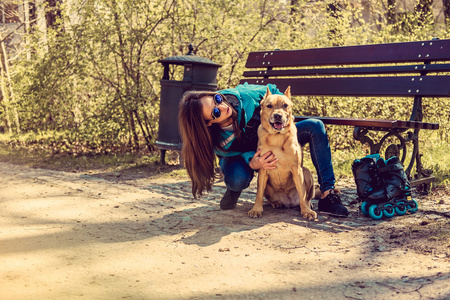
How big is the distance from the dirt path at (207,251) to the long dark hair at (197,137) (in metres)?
0.38

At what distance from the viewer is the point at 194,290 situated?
2.60 metres

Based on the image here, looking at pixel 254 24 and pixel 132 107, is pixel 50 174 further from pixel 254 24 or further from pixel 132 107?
pixel 254 24

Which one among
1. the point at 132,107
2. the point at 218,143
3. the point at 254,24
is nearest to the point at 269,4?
the point at 254,24

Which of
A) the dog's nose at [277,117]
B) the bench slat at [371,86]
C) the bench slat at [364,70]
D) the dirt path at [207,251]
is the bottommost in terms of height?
the dirt path at [207,251]

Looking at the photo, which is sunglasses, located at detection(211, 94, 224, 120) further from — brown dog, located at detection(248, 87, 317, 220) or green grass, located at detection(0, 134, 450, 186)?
green grass, located at detection(0, 134, 450, 186)

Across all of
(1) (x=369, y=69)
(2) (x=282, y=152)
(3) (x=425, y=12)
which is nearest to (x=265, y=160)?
(2) (x=282, y=152)

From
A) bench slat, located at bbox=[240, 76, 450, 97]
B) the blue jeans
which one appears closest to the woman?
the blue jeans

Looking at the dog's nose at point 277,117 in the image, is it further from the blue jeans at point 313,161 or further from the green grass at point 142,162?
the green grass at point 142,162

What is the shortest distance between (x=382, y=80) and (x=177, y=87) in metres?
2.66

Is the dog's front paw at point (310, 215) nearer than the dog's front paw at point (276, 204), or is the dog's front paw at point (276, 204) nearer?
the dog's front paw at point (310, 215)

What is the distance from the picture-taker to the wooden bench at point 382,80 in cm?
441

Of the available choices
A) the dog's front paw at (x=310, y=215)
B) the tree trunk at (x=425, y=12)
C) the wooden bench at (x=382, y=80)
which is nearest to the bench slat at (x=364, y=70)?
the wooden bench at (x=382, y=80)

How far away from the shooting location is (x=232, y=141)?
423 cm

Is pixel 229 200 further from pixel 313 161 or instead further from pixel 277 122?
pixel 277 122
